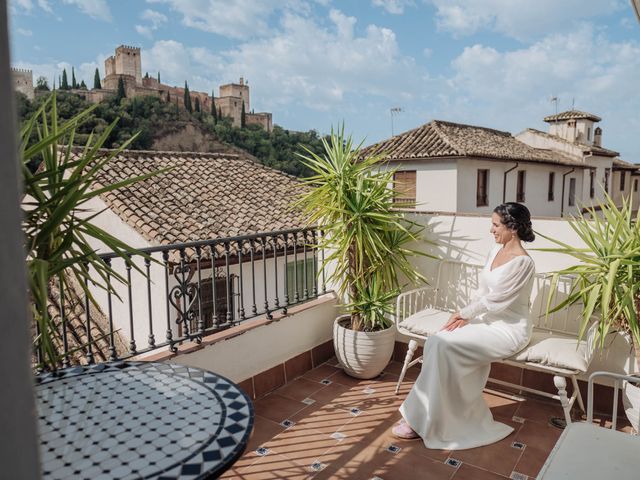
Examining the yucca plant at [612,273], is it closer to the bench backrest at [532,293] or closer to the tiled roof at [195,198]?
the bench backrest at [532,293]

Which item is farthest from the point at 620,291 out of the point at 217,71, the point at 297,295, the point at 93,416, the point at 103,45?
the point at 217,71

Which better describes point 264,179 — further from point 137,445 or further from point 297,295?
point 137,445

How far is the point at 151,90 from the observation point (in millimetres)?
48656

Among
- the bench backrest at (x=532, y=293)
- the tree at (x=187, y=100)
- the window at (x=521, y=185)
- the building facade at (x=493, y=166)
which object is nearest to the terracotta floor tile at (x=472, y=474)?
→ the bench backrest at (x=532, y=293)

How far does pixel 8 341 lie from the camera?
399 millimetres

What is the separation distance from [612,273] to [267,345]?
2424 mm

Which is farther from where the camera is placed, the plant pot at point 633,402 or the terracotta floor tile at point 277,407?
the terracotta floor tile at point 277,407

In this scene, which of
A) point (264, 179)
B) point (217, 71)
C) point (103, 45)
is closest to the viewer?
→ point (264, 179)

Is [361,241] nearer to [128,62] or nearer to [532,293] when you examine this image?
[532,293]

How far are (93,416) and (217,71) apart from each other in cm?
6565

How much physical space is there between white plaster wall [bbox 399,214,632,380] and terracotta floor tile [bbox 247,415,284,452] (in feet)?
6.07

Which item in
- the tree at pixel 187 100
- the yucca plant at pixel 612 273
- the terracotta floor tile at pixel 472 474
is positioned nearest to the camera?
the terracotta floor tile at pixel 472 474

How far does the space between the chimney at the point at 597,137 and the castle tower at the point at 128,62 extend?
46.3m

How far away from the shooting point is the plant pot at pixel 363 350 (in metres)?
3.69
